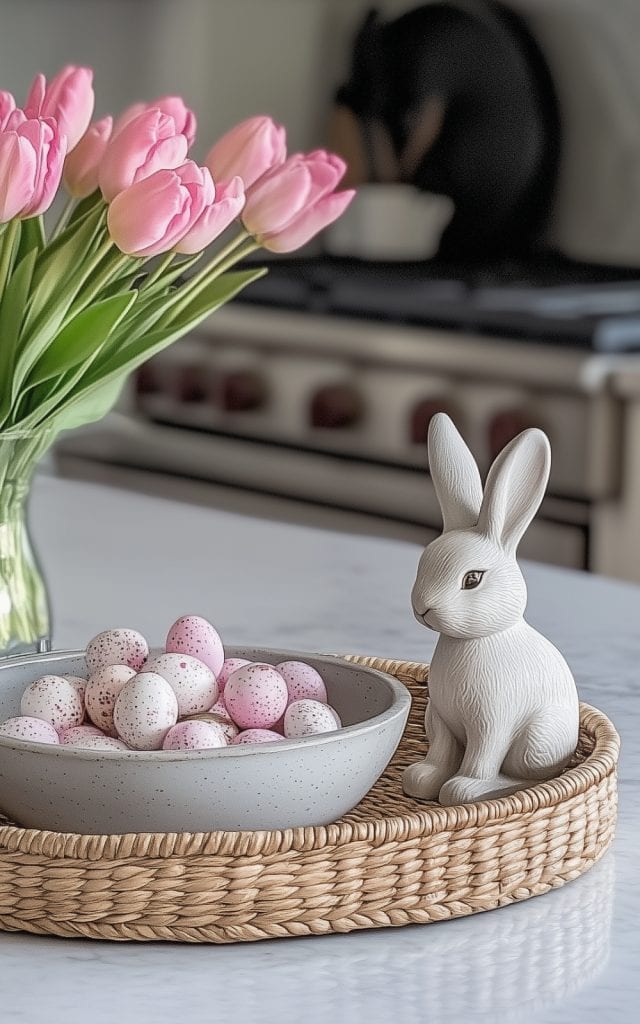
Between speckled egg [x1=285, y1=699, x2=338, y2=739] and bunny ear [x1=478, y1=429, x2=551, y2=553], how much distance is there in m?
0.12

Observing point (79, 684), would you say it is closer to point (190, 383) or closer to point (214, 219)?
point (214, 219)

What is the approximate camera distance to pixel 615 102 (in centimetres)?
287

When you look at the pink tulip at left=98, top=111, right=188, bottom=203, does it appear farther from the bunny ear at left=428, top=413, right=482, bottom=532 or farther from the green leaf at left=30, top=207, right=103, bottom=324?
the bunny ear at left=428, top=413, right=482, bottom=532

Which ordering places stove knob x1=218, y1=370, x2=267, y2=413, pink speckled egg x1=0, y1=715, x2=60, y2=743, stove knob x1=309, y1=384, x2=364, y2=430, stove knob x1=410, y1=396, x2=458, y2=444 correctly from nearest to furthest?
pink speckled egg x1=0, y1=715, x2=60, y2=743
stove knob x1=410, y1=396, x2=458, y2=444
stove knob x1=309, y1=384, x2=364, y2=430
stove knob x1=218, y1=370, x2=267, y2=413

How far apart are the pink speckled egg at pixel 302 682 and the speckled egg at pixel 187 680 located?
1.8 inches

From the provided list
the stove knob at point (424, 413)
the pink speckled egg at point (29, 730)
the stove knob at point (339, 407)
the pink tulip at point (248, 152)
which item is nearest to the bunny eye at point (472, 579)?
the pink speckled egg at point (29, 730)

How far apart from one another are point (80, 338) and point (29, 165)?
0.44ft

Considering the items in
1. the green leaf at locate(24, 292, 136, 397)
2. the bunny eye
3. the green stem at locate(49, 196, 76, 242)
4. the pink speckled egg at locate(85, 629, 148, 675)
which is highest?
the green stem at locate(49, 196, 76, 242)

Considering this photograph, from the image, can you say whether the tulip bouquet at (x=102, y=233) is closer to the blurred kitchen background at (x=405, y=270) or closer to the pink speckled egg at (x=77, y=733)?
the pink speckled egg at (x=77, y=733)

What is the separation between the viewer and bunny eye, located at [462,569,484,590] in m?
→ 0.72

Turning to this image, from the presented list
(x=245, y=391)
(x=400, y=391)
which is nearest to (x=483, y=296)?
(x=400, y=391)

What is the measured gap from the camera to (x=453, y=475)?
29.5 inches

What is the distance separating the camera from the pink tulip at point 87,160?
917 millimetres

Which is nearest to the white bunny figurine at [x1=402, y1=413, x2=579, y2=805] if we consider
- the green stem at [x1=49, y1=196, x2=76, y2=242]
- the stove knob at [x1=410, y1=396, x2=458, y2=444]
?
the green stem at [x1=49, y1=196, x2=76, y2=242]
